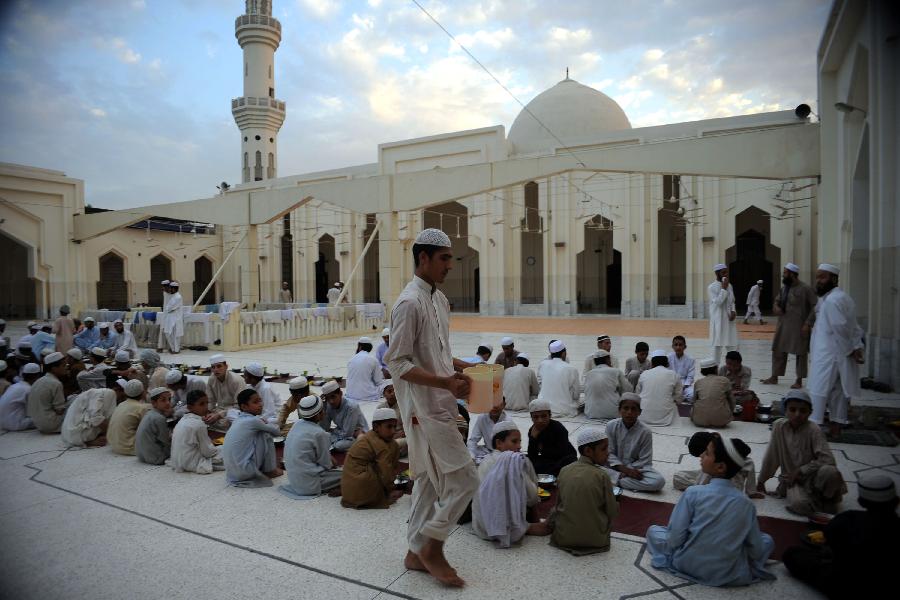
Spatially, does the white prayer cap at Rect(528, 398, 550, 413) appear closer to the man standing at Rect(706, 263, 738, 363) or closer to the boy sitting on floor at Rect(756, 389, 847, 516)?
the boy sitting on floor at Rect(756, 389, 847, 516)

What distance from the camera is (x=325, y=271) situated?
30.7 m

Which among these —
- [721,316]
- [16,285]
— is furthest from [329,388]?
[16,285]

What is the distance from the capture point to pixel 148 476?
442 centimetres

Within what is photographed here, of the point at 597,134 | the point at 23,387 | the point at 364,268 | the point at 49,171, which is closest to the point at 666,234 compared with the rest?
the point at 597,134

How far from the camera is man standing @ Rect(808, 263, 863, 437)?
5.11 meters

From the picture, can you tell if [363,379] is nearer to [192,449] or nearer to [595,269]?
[192,449]

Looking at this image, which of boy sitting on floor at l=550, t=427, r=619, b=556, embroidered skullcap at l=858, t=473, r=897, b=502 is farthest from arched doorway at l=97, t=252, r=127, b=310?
embroidered skullcap at l=858, t=473, r=897, b=502

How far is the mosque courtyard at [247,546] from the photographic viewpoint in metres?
2.67

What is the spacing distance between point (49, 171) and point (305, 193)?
39.0 ft

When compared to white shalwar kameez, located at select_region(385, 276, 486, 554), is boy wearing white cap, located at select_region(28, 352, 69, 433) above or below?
below

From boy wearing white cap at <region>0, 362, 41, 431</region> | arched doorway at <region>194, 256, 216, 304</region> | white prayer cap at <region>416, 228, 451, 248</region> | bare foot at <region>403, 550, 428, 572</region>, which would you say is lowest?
bare foot at <region>403, 550, 428, 572</region>

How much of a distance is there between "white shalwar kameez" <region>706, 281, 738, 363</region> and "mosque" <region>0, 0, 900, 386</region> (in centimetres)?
162

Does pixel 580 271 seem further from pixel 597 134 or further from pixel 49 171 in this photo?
pixel 49 171

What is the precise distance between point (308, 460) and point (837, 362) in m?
4.66
